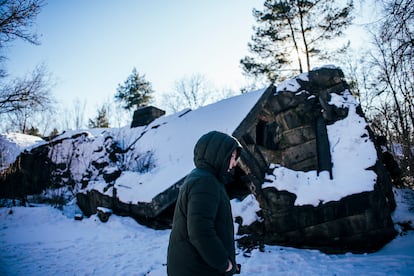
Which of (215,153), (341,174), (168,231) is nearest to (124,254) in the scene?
(168,231)

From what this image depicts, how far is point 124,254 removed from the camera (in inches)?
219

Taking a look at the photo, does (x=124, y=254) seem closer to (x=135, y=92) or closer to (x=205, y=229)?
(x=205, y=229)

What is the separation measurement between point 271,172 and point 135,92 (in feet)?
82.0

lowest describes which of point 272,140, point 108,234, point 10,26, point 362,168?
point 108,234

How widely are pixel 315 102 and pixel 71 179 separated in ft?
35.8

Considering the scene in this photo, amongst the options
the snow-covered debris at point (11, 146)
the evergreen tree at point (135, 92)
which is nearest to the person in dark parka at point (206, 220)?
the snow-covered debris at point (11, 146)

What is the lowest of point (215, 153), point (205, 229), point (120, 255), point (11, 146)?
point (120, 255)

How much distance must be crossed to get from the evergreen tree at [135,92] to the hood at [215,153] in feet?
89.7

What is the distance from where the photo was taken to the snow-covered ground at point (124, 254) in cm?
432

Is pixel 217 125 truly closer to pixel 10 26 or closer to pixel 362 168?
pixel 362 168

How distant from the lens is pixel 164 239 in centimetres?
634

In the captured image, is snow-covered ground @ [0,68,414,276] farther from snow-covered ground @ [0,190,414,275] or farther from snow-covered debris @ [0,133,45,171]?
snow-covered debris @ [0,133,45,171]

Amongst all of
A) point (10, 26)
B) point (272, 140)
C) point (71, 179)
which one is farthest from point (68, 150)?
point (272, 140)

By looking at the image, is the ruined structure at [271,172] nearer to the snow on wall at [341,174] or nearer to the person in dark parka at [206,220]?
the snow on wall at [341,174]
